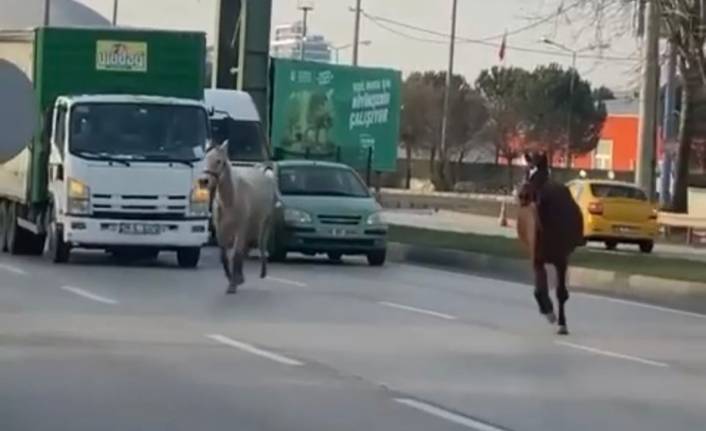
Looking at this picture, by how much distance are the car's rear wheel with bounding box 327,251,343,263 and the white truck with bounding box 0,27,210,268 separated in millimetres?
3578

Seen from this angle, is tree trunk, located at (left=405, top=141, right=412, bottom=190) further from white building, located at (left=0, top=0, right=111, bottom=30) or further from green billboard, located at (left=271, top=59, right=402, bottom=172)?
green billboard, located at (left=271, top=59, right=402, bottom=172)

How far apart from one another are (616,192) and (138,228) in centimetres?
1910

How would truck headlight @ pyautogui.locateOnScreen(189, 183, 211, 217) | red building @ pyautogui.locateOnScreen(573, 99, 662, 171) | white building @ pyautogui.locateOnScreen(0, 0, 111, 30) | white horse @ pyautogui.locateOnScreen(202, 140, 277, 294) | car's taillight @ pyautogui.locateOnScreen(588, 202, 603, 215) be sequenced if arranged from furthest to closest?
red building @ pyautogui.locateOnScreen(573, 99, 662, 171) → white building @ pyautogui.locateOnScreen(0, 0, 111, 30) → car's taillight @ pyautogui.locateOnScreen(588, 202, 603, 215) → truck headlight @ pyautogui.locateOnScreen(189, 183, 211, 217) → white horse @ pyautogui.locateOnScreen(202, 140, 277, 294)

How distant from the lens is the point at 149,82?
3017 cm

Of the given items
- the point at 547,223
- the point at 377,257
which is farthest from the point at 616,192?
the point at 547,223

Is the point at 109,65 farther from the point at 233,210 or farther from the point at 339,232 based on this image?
the point at 233,210

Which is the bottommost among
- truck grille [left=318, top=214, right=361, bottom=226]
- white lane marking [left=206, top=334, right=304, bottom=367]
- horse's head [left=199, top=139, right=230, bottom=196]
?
white lane marking [left=206, top=334, right=304, bottom=367]

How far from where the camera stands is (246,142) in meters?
35.9

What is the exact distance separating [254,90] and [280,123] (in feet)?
27.4

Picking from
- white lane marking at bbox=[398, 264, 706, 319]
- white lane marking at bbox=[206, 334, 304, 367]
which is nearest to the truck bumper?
white lane marking at bbox=[398, 264, 706, 319]

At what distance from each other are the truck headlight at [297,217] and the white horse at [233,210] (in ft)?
14.0

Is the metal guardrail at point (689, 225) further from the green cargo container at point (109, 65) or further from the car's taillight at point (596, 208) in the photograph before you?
the green cargo container at point (109, 65)

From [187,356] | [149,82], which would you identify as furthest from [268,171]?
[187,356]

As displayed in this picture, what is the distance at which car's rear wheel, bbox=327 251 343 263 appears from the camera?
3273cm
